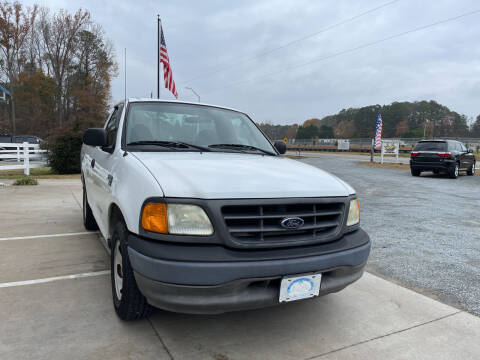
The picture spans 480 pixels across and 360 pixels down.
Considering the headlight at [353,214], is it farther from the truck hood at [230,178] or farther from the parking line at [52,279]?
the parking line at [52,279]

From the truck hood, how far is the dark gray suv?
13603 mm

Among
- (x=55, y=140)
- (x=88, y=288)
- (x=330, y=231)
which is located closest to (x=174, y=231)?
(x=330, y=231)

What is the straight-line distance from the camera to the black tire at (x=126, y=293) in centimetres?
239

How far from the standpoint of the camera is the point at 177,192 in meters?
2.18

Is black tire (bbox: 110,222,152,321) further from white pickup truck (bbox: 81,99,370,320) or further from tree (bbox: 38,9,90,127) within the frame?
Result: tree (bbox: 38,9,90,127)

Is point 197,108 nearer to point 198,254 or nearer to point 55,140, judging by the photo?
point 198,254

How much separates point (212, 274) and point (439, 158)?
48.7ft

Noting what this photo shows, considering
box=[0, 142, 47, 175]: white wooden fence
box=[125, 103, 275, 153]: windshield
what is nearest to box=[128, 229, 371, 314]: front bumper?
box=[125, 103, 275, 153]: windshield

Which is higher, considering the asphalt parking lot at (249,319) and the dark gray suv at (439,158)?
the dark gray suv at (439,158)

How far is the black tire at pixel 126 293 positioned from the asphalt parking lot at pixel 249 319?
0.37 feet

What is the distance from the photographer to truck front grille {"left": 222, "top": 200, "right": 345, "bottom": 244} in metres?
2.19

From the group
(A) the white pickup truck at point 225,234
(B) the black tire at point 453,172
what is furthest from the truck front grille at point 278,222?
(B) the black tire at point 453,172

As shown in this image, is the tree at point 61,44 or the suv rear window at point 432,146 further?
the tree at point 61,44

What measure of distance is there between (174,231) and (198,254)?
0.68ft
